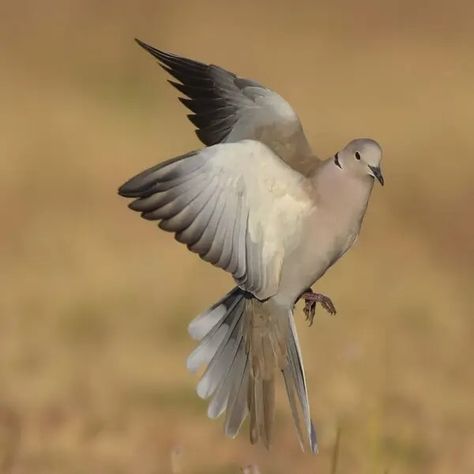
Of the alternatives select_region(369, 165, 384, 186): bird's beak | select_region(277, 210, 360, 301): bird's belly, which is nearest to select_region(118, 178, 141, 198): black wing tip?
select_region(277, 210, 360, 301): bird's belly

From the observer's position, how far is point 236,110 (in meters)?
3.59

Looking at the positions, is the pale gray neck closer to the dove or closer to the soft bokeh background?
the dove

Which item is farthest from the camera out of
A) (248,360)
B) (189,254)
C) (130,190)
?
(189,254)

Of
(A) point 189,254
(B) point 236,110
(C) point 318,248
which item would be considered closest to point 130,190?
(C) point 318,248

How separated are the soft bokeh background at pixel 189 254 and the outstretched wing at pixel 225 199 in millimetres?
372

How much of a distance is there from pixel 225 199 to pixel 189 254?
3.63m

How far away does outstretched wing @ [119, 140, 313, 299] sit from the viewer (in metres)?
3.15

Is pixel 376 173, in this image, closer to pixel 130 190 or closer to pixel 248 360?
pixel 130 190

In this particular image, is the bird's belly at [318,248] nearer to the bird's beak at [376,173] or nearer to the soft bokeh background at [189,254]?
the bird's beak at [376,173]

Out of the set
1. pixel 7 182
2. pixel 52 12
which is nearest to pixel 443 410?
pixel 7 182

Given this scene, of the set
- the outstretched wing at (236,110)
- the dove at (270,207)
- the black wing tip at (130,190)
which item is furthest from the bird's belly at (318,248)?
the black wing tip at (130,190)

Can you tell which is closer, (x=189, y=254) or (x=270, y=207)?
(x=270, y=207)

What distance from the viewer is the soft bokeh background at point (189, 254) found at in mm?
5191

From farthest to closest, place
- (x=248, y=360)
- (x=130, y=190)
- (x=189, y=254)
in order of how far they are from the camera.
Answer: (x=189, y=254) → (x=248, y=360) → (x=130, y=190)
